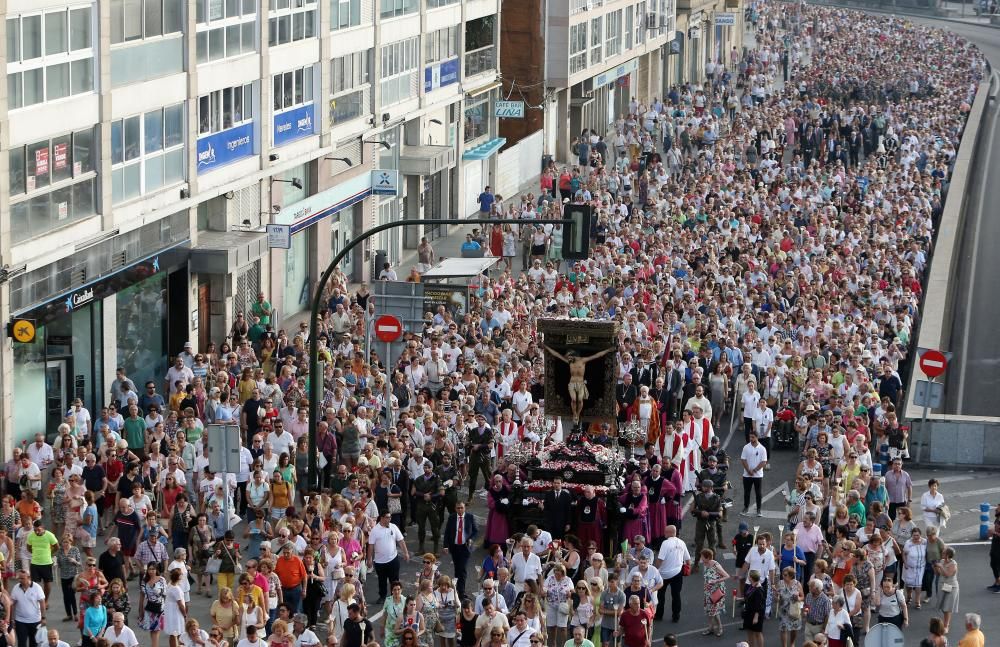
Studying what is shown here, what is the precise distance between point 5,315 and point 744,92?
6220 centimetres

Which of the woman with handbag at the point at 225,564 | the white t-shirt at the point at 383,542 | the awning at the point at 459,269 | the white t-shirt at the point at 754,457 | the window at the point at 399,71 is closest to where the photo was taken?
the woman with handbag at the point at 225,564

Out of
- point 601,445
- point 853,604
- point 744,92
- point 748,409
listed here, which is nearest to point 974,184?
point 744,92

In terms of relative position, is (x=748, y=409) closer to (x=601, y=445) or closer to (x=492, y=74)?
(x=601, y=445)

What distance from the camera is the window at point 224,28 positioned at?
37562mm

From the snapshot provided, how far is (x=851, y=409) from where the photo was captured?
30141 millimetres

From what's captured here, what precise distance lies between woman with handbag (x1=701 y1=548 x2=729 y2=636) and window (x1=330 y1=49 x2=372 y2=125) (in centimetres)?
2371

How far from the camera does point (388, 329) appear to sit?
3144 cm

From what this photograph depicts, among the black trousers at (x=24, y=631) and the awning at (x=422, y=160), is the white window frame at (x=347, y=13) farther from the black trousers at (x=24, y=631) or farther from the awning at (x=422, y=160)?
the black trousers at (x=24, y=631)

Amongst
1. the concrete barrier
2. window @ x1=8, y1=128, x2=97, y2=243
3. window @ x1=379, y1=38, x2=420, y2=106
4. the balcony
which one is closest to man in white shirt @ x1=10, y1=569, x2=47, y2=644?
window @ x1=8, y1=128, x2=97, y2=243

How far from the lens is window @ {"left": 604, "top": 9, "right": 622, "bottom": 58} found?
248ft

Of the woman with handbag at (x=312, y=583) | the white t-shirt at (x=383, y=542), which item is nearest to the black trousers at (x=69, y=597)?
the woman with handbag at (x=312, y=583)

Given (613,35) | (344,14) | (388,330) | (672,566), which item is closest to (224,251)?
(388,330)

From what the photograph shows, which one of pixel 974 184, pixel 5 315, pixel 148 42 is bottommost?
pixel 974 184

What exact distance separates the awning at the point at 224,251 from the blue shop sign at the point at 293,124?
Answer: 343cm
